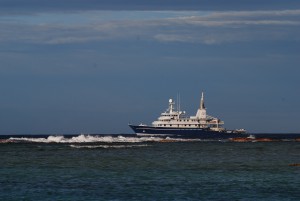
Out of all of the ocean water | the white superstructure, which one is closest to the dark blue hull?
the white superstructure

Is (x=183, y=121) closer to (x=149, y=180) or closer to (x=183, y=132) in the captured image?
(x=183, y=132)

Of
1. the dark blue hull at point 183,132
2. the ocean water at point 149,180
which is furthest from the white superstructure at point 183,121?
the ocean water at point 149,180

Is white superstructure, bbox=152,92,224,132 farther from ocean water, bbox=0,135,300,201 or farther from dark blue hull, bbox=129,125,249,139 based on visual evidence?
ocean water, bbox=0,135,300,201

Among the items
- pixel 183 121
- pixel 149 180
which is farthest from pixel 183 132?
pixel 149 180

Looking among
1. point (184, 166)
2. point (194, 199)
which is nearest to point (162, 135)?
point (184, 166)

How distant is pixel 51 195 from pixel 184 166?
24783mm

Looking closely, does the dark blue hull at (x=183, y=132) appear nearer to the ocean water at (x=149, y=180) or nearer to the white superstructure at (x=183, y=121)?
the white superstructure at (x=183, y=121)

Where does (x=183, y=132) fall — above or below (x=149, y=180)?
above

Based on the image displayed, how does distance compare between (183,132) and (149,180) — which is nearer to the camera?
(149,180)

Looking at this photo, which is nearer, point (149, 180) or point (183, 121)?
point (149, 180)

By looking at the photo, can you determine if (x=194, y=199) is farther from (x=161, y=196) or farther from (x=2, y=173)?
(x=2, y=173)

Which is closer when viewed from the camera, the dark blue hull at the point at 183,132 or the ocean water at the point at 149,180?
the ocean water at the point at 149,180

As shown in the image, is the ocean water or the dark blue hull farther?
the dark blue hull

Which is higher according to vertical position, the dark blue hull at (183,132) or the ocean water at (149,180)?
the dark blue hull at (183,132)
